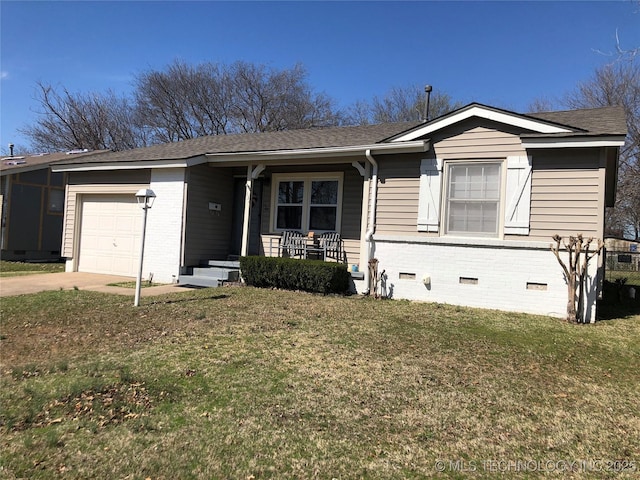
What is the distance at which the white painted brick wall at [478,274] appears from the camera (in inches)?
294

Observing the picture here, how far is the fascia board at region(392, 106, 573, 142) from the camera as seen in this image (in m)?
7.48

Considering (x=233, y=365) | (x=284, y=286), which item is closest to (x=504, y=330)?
(x=233, y=365)

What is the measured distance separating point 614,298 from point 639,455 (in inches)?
351

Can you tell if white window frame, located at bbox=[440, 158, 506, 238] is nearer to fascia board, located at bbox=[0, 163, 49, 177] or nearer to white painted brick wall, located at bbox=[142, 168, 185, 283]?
white painted brick wall, located at bbox=[142, 168, 185, 283]

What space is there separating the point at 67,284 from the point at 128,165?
3.29 m

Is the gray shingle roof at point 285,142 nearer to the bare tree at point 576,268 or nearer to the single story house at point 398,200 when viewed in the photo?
the single story house at point 398,200

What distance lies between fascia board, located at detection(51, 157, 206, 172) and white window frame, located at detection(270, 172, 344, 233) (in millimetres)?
1948

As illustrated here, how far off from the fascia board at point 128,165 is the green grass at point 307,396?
4673 mm

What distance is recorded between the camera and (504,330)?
6.19 metres

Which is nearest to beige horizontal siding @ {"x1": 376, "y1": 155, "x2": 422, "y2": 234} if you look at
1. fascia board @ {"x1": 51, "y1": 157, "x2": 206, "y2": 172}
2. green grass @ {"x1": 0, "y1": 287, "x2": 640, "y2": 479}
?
green grass @ {"x1": 0, "y1": 287, "x2": 640, "y2": 479}

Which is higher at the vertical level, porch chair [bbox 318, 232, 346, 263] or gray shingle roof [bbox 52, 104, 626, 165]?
gray shingle roof [bbox 52, 104, 626, 165]

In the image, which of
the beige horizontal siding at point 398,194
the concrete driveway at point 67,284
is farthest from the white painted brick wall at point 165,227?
the beige horizontal siding at point 398,194

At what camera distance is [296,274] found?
8.94 metres

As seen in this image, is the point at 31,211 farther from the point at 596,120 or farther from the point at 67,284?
the point at 596,120
